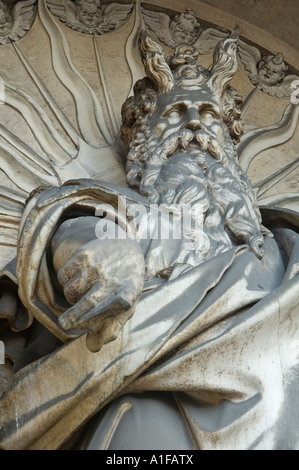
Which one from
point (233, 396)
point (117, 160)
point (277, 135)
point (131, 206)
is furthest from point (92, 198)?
point (277, 135)

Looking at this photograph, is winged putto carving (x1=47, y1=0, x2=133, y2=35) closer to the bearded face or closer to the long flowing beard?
the bearded face

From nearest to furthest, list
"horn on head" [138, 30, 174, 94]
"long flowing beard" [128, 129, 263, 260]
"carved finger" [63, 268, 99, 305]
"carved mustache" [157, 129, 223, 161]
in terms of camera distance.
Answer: "carved finger" [63, 268, 99, 305], "long flowing beard" [128, 129, 263, 260], "carved mustache" [157, 129, 223, 161], "horn on head" [138, 30, 174, 94]

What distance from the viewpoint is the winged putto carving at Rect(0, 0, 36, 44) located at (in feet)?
10.6

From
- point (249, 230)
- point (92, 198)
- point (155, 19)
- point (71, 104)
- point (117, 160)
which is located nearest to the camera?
point (92, 198)

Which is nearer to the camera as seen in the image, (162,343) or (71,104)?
(162,343)

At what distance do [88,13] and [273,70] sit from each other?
2.07 ft

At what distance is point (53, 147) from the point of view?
2.95 m

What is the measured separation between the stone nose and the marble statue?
15.0 inches

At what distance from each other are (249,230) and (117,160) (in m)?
0.68

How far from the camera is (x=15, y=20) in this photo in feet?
10.7

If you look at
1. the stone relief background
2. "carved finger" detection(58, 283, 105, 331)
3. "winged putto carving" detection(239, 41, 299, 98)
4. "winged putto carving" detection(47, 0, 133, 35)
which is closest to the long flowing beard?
the stone relief background

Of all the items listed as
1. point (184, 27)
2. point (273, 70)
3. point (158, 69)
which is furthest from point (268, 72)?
point (158, 69)
